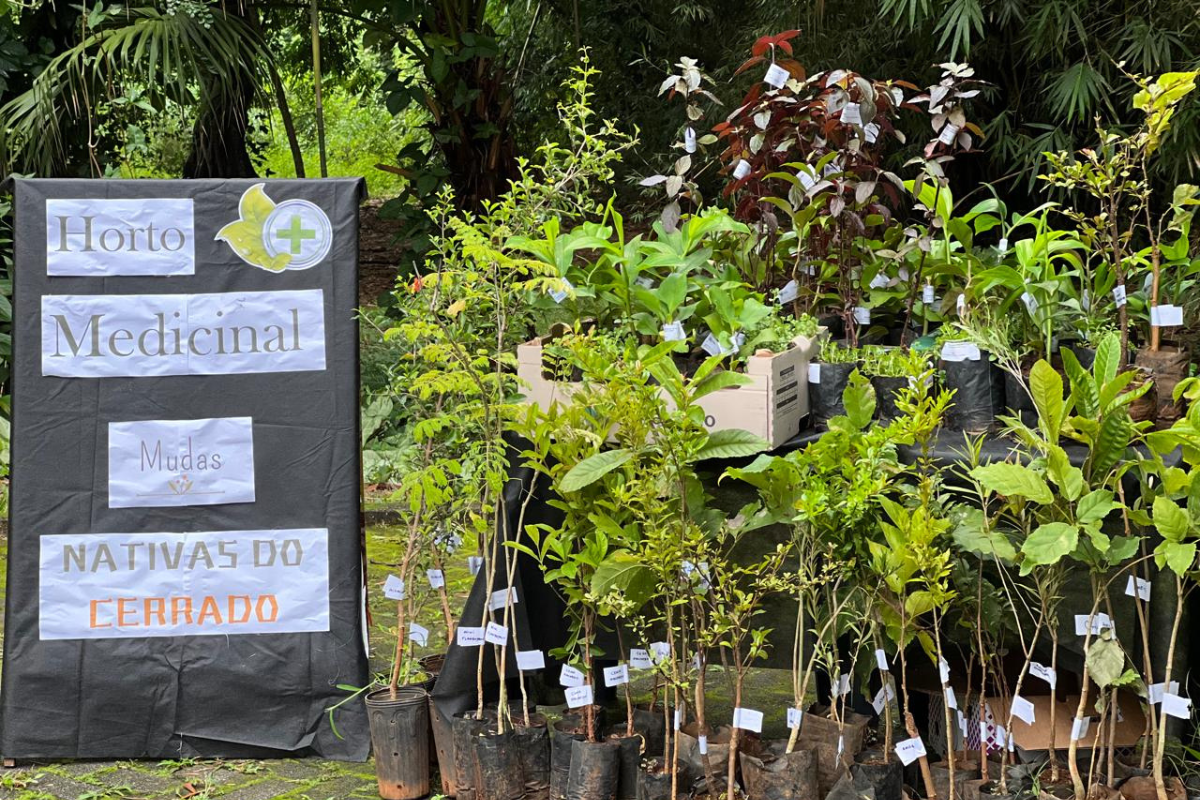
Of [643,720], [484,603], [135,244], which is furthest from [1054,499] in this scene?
[135,244]

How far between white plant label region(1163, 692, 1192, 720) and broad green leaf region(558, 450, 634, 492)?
1121mm

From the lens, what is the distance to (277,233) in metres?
3.30

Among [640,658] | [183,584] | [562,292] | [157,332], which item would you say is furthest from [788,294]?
[183,584]

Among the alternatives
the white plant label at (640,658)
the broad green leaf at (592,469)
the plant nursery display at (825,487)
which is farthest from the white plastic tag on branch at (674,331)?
A: the white plant label at (640,658)

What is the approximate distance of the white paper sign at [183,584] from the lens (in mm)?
3273

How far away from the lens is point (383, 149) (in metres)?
15.5

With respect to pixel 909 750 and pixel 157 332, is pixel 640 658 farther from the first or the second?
pixel 157 332

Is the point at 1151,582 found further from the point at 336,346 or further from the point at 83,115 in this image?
the point at 83,115

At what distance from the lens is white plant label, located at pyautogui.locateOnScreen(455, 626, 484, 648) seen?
2.96 meters

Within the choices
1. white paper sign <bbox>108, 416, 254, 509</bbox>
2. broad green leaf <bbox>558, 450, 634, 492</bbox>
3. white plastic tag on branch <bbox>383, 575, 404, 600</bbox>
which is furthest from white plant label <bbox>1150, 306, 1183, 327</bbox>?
white paper sign <bbox>108, 416, 254, 509</bbox>

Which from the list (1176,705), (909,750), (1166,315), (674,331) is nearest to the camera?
(1176,705)

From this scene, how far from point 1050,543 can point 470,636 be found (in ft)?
4.19

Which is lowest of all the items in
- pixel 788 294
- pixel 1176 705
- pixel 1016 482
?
pixel 1176 705

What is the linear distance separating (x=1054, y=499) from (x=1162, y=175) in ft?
13.2
